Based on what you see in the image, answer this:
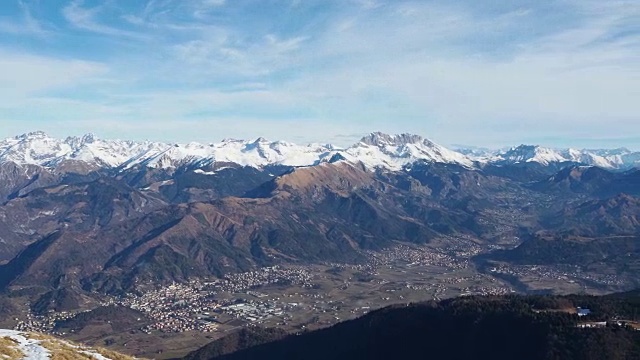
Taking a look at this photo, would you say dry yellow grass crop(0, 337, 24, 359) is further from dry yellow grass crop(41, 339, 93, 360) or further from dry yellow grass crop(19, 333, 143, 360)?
dry yellow grass crop(41, 339, 93, 360)

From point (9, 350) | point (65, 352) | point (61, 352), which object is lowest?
point (65, 352)

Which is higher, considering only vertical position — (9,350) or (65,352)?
(9,350)

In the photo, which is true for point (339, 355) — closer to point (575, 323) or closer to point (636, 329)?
point (575, 323)

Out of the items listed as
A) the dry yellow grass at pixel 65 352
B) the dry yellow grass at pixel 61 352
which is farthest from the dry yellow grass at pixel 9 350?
the dry yellow grass at pixel 61 352

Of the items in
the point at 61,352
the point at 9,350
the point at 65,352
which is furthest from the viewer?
the point at 65,352

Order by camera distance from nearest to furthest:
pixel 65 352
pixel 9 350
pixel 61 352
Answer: pixel 9 350 < pixel 61 352 < pixel 65 352

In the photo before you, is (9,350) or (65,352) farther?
(65,352)

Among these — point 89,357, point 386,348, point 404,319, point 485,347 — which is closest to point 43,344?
point 89,357

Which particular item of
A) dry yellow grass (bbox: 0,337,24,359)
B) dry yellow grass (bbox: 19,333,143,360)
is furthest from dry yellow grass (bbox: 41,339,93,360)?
dry yellow grass (bbox: 0,337,24,359)

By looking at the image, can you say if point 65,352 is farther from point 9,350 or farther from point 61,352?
point 9,350

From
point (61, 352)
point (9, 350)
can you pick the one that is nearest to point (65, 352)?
point (61, 352)
